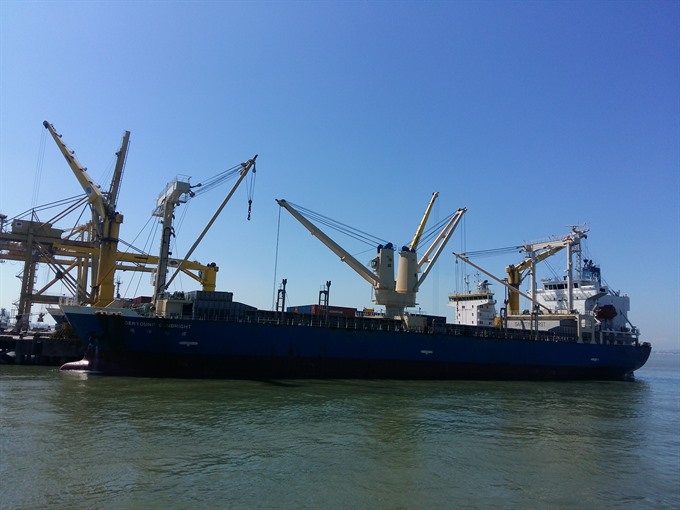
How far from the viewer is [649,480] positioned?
12984 mm

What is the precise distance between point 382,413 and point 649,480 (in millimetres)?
11059

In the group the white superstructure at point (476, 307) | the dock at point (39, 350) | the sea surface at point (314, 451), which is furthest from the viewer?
the white superstructure at point (476, 307)

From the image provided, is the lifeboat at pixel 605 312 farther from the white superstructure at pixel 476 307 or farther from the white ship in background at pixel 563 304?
the white superstructure at pixel 476 307

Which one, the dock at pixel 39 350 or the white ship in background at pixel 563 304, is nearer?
the dock at pixel 39 350

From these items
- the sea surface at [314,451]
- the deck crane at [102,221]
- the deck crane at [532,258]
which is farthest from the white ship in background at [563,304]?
the deck crane at [102,221]

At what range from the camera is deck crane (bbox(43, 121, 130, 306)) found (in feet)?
129

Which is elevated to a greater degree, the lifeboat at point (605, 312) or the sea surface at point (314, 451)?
the lifeboat at point (605, 312)

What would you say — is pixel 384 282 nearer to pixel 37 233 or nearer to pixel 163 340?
pixel 163 340

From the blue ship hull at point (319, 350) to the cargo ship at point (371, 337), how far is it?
8 cm

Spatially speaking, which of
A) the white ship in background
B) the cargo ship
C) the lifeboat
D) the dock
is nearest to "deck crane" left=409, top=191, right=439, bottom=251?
the cargo ship

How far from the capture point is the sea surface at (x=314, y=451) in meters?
10.7

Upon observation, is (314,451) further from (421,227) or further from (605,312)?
(605,312)

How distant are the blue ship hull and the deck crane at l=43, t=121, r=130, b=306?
7954 millimetres

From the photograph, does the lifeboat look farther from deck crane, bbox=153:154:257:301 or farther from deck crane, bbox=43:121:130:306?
deck crane, bbox=43:121:130:306
